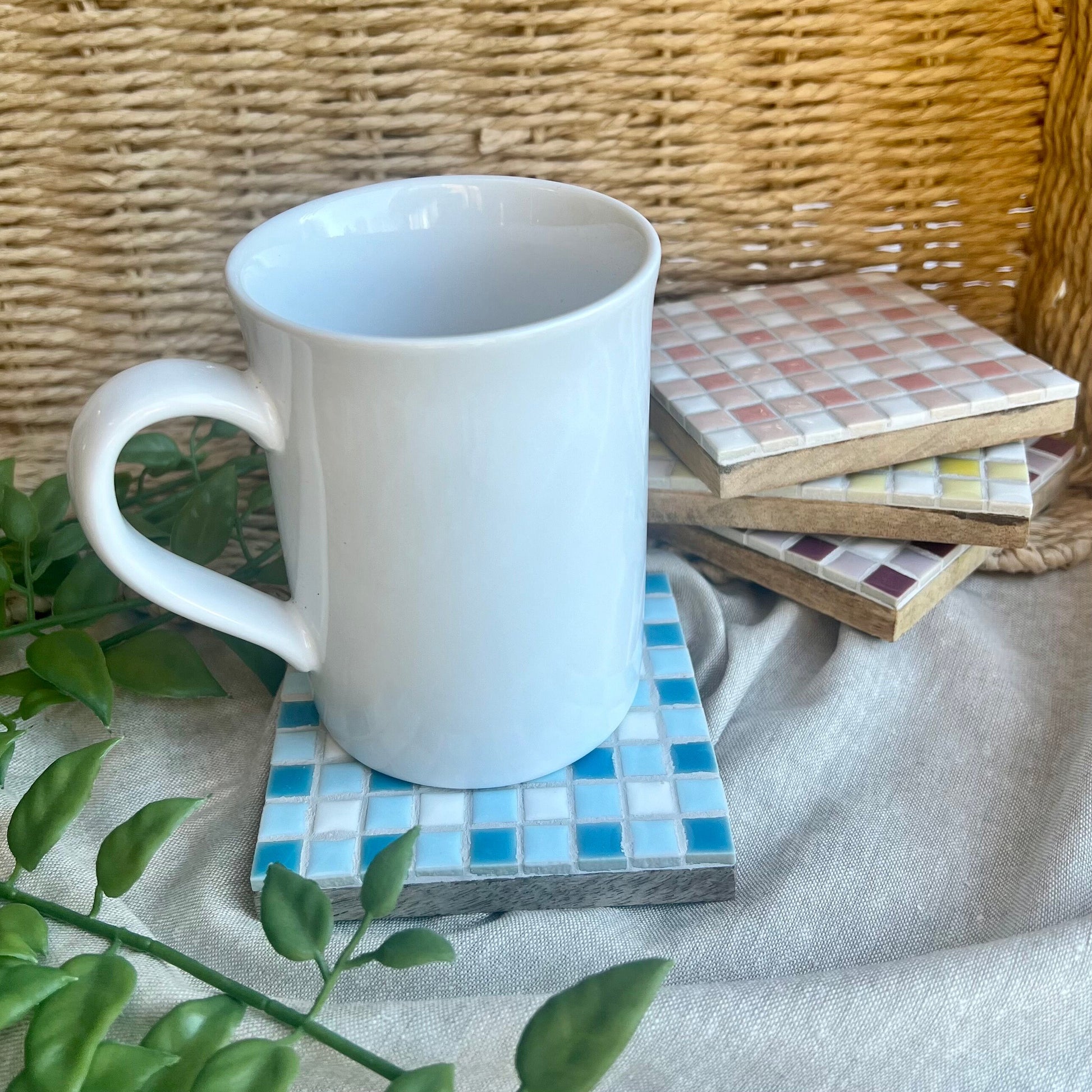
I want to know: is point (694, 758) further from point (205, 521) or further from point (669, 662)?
point (205, 521)

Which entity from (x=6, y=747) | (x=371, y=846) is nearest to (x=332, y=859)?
(x=371, y=846)

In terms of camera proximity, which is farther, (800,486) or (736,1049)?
(800,486)

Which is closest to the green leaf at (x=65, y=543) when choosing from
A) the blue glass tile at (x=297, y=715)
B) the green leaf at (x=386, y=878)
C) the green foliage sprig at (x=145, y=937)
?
the green foliage sprig at (x=145, y=937)

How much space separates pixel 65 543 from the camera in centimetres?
44

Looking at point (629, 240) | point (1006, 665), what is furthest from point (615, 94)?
point (1006, 665)

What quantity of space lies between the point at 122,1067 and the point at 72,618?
196 millimetres

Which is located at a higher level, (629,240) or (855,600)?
(629,240)

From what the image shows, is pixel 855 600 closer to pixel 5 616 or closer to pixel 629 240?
pixel 629 240

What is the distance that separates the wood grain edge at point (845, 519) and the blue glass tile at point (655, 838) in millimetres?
148

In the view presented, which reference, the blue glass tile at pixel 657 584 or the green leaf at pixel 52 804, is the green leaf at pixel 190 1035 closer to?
the green leaf at pixel 52 804

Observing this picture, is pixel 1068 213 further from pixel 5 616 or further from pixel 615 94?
pixel 5 616

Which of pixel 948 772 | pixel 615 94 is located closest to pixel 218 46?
pixel 615 94

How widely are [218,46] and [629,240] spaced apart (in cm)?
21

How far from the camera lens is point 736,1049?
0.32 m
